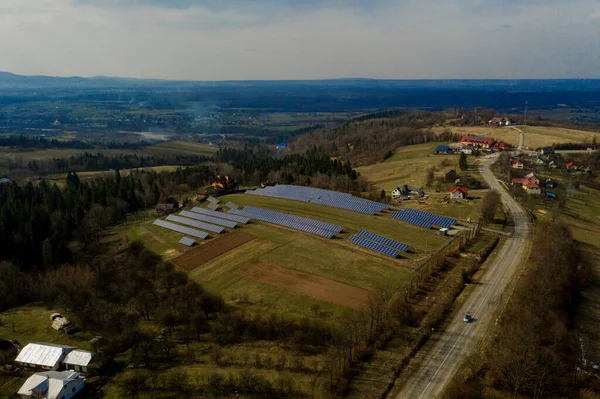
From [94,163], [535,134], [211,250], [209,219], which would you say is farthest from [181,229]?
[535,134]

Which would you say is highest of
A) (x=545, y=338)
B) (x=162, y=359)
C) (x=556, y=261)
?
(x=556, y=261)

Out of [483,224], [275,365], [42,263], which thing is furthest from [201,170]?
[275,365]

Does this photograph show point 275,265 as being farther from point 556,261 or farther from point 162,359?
point 556,261

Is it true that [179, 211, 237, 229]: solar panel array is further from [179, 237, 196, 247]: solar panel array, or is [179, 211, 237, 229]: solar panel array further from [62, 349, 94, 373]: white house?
[62, 349, 94, 373]: white house

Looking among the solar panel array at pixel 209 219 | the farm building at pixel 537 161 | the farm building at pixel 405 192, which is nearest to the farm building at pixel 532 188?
the farm building at pixel 405 192

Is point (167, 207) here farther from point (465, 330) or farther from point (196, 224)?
point (465, 330)

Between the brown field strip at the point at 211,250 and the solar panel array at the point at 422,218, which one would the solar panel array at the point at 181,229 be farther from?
the solar panel array at the point at 422,218
